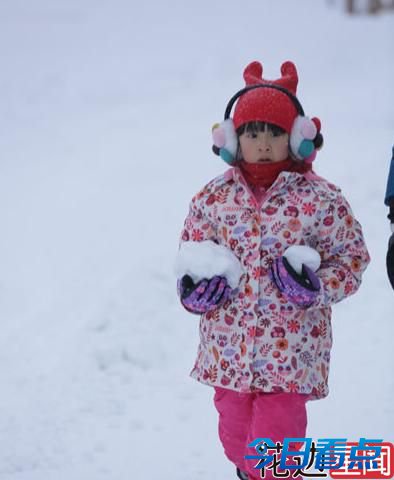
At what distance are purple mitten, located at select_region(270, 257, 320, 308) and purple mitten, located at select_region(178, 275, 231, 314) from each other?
19cm

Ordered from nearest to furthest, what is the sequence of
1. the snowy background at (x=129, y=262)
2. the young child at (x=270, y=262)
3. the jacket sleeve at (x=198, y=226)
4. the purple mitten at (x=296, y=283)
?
1. the purple mitten at (x=296, y=283)
2. the young child at (x=270, y=262)
3. the jacket sleeve at (x=198, y=226)
4. the snowy background at (x=129, y=262)

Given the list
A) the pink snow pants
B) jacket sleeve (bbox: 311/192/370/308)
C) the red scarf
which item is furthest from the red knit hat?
the pink snow pants

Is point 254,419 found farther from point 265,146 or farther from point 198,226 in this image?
point 265,146

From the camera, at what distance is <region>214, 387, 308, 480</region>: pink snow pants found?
290 centimetres

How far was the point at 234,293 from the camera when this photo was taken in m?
2.96

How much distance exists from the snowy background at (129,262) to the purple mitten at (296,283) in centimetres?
124

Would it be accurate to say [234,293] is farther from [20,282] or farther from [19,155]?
[19,155]

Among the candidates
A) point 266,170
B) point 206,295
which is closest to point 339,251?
point 266,170

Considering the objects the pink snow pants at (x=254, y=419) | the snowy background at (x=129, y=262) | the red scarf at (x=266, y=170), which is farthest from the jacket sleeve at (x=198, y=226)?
the snowy background at (x=129, y=262)

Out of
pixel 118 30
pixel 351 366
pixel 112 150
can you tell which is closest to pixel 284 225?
pixel 351 366

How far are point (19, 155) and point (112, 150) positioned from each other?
3.96ft

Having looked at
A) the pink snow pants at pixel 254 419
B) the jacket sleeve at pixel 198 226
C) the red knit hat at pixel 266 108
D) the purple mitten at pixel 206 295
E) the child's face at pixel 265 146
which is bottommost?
the pink snow pants at pixel 254 419

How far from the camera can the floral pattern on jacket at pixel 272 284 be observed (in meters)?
2.88

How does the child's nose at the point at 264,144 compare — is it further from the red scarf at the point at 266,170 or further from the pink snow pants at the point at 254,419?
the pink snow pants at the point at 254,419
